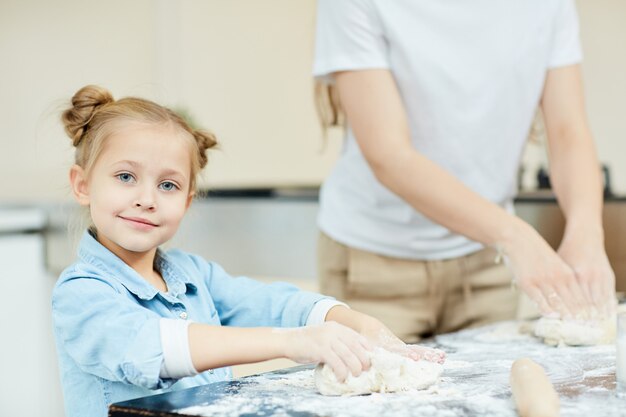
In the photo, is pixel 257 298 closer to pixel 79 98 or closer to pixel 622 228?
pixel 79 98

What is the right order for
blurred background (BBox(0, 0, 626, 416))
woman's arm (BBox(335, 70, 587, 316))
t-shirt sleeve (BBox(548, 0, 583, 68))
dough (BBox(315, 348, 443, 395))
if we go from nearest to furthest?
1. dough (BBox(315, 348, 443, 395))
2. woman's arm (BBox(335, 70, 587, 316))
3. t-shirt sleeve (BBox(548, 0, 583, 68))
4. blurred background (BBox(0, 0, 626, 416))

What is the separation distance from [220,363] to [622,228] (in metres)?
1.79

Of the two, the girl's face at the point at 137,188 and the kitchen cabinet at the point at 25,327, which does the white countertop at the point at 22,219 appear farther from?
the girl's face at the point at 137,188

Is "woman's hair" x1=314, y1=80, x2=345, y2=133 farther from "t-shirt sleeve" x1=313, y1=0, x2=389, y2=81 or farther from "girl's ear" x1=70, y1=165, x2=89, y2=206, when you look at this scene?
"girl's ear" x1=70, y1=165, x2=89, y2=206

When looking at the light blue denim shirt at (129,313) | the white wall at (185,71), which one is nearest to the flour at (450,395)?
the light blue denim shirt at (129,313)

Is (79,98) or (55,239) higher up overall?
(79,98)

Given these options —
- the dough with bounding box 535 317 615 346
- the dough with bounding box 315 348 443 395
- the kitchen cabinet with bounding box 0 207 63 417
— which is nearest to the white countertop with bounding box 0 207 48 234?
the kitchen cabinet with bounding box 0 207 63 417

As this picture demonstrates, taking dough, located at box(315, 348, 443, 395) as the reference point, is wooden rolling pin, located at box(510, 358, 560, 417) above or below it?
above

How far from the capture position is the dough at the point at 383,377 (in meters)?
1.00

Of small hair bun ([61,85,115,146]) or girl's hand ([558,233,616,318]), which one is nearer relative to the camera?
small hair bun ([61,85,115,146])

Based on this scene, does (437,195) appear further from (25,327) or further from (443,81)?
(25,327)

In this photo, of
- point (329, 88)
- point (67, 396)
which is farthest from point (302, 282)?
point (67, 396)

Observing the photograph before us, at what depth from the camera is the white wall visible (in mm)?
4273

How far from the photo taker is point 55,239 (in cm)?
336
